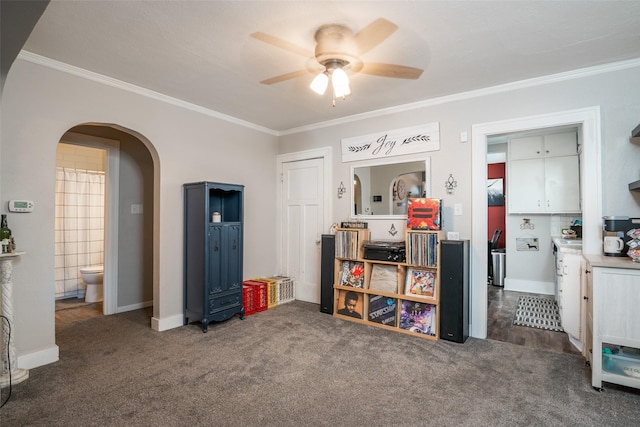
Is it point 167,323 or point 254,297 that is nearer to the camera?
point 167,323

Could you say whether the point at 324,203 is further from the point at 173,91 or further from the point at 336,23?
the point at 336,23

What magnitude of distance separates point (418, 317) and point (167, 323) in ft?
8.57

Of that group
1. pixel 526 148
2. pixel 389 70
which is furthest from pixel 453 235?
pixel 526 148

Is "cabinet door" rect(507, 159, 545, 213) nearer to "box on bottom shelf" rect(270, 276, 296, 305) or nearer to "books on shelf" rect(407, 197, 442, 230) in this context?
"books on shelf" rect(407, 197, 442, 230)

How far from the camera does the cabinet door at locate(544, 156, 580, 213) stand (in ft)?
15.6

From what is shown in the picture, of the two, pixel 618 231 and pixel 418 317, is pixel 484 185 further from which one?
pixel 418 317

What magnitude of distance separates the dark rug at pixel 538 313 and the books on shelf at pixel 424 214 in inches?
63.9

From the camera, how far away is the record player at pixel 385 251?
11.3 ft

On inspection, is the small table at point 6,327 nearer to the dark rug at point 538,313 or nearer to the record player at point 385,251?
the record player at point 385,251

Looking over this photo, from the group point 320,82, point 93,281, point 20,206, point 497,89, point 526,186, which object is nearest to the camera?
point 320,82

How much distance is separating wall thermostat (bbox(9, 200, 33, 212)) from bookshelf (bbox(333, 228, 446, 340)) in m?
2.83

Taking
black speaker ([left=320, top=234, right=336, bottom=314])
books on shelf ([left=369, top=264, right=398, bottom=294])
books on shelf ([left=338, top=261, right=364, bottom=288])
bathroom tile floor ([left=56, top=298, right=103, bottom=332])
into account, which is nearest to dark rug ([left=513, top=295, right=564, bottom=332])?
books on shelf ([left=369, top=264, right=398, bottom=294])

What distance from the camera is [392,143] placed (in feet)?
12.5

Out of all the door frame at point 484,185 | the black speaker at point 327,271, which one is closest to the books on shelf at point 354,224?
the black speaker at point 327,271
